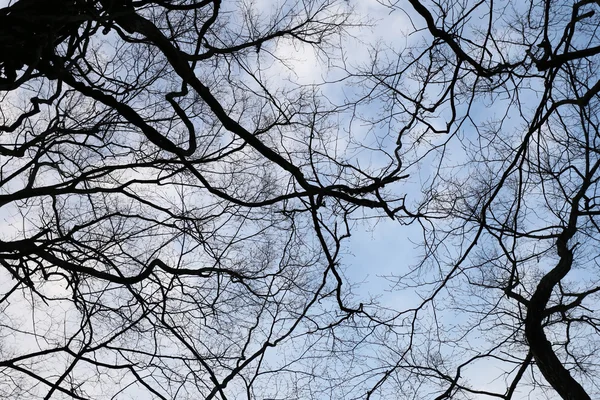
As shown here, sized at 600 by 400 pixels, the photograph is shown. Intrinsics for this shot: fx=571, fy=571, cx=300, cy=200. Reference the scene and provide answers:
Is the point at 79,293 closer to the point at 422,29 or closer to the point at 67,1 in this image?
the point at 67,1

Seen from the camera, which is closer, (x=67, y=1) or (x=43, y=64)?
(x=67, y=1)

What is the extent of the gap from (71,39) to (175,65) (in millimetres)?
890

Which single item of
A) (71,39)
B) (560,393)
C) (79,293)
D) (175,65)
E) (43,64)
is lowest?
(560,393)

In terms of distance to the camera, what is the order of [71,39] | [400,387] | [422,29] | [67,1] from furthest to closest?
[400,387]
[71,39]
[422,29]
[67,1]

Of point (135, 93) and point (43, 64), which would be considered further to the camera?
point (135, 93)

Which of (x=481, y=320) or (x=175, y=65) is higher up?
(x=175, y=65)

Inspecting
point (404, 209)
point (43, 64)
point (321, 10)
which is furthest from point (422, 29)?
point (43, 64)

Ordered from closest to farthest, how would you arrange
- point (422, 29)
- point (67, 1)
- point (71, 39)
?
point (67, 1) → point (422, 29) → point (71, 39)

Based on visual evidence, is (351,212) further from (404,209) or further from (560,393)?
(560,393)

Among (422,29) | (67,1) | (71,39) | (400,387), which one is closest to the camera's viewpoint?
(67,1)

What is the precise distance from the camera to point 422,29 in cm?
400

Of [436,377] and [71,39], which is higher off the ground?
[71,39]

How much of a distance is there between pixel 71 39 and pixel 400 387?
3.76 metres

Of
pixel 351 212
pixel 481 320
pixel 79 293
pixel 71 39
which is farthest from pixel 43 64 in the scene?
pixel 481 320
